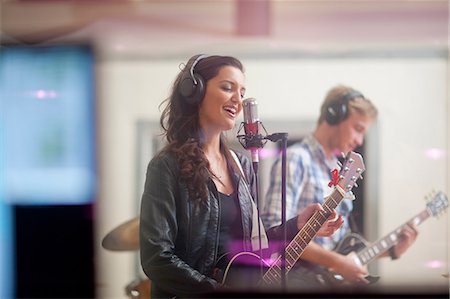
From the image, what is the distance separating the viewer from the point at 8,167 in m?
1.58

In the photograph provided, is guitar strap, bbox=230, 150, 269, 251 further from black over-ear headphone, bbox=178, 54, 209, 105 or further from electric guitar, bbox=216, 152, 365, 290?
black over-ear headphone, bbox=178, 54, 209, 105

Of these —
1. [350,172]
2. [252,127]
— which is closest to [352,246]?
[350,172]

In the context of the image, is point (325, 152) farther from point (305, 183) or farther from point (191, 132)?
point (191, 132)

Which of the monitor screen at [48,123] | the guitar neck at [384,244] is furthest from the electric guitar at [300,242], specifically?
the monitor screen at [48,123]

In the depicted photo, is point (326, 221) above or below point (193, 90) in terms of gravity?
below

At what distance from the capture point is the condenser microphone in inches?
59.1

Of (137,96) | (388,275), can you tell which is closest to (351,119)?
(388,275)

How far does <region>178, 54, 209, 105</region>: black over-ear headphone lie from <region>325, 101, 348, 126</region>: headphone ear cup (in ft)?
1.11

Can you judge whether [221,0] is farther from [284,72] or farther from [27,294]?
[27,294]

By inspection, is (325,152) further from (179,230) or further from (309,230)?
(179,230)

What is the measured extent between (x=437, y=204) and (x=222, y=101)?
63cm

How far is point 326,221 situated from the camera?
152 centimetres

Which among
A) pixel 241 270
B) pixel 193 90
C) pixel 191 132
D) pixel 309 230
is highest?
pixel 193 90

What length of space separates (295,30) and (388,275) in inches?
27.7
